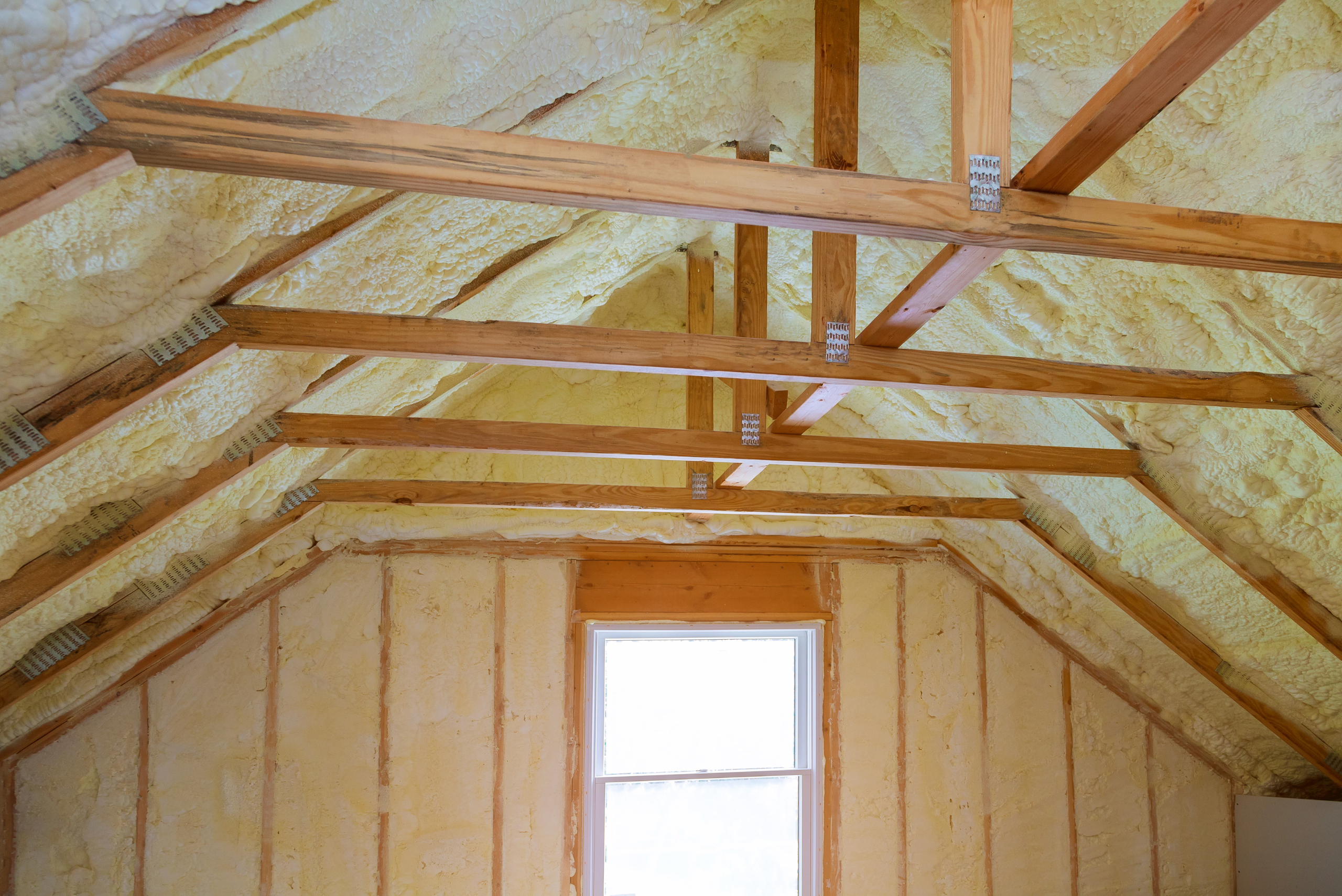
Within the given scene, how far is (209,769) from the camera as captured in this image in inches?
184

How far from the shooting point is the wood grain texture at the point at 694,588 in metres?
5.19

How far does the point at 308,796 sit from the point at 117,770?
865 millimetres

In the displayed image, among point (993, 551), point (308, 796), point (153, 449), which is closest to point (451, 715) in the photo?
point (308, 796)

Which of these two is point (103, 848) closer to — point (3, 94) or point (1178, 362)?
point (3, 94)

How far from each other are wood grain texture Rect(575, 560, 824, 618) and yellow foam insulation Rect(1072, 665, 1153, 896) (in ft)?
5.76

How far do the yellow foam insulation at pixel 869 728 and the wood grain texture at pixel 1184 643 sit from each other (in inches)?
40.5

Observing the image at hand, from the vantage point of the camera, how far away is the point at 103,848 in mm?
4504

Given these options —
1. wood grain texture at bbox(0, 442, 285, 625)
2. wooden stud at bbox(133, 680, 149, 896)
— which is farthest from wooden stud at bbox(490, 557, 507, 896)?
wood grain texture at bbox(0, 442, 285, 625)

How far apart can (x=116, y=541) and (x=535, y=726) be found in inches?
102

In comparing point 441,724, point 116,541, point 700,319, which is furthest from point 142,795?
point 700,319

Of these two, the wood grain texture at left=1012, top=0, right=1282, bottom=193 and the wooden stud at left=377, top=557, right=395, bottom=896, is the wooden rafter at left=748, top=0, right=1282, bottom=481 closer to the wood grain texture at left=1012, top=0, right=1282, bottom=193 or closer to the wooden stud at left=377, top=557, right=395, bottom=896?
the wood grain texture at left=1012, top=0, right=1282, bottom=193

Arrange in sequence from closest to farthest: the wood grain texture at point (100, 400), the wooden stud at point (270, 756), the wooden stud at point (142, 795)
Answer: the wood grain texture at point (100, 400), the wooden stud at point (142, 795), the wooden stud at point (270, 756)

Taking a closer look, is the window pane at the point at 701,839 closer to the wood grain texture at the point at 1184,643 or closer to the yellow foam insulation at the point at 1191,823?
the wood grain texture at the point at 1184,643

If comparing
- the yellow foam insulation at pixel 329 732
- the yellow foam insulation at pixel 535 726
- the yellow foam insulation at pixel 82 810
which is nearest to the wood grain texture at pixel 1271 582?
the yellow foam insulation at pixel 535 726
